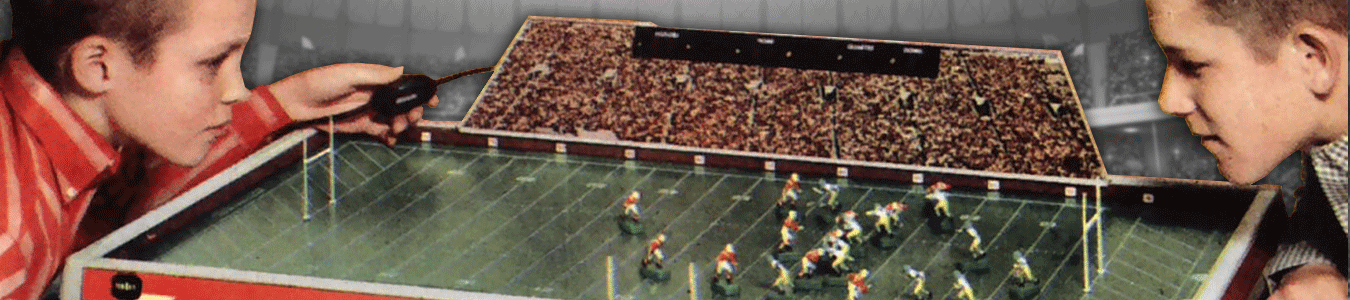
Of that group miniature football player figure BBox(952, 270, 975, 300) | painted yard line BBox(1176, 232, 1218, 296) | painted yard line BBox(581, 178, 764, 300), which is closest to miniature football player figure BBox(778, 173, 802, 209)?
painted yard line BBox(581, 178, 764, 300)

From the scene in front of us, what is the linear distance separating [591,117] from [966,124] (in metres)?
1.08

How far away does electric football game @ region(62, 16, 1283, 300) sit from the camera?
465 cm

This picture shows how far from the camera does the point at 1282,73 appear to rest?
374cm

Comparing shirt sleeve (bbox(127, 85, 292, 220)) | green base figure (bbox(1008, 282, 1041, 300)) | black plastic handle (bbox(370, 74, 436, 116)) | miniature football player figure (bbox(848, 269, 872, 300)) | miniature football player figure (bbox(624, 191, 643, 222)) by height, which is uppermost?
black plastic handle (bbox(370, 74, 436, 116))

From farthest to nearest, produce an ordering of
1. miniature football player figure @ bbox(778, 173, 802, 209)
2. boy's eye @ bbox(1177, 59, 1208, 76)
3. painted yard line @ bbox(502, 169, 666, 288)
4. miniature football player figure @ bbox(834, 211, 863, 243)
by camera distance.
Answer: miniature football player figure @ bbox(778, 173, 802, 209)
miniature football player figure @ bbox(834, 211, 863, 243)
painted yard line @ bbox(502, 169, 666, 288)
boy's eye @ bbox(1177, 59, 1208, 76)

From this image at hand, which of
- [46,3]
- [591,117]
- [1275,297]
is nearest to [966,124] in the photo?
[591,117]

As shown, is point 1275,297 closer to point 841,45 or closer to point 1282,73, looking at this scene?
point 1282,73

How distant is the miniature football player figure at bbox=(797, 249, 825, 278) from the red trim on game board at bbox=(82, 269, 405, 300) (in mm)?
1114

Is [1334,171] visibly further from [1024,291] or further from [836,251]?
[836,251]

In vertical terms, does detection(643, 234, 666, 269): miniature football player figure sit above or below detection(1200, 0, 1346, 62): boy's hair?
below

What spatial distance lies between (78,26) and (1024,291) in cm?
224

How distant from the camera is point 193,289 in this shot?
4547 mm

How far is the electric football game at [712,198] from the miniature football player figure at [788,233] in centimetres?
1

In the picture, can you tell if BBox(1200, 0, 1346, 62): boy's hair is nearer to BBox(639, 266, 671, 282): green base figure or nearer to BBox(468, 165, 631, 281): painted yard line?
BBox(639, 266, 671, 282): green base figure
